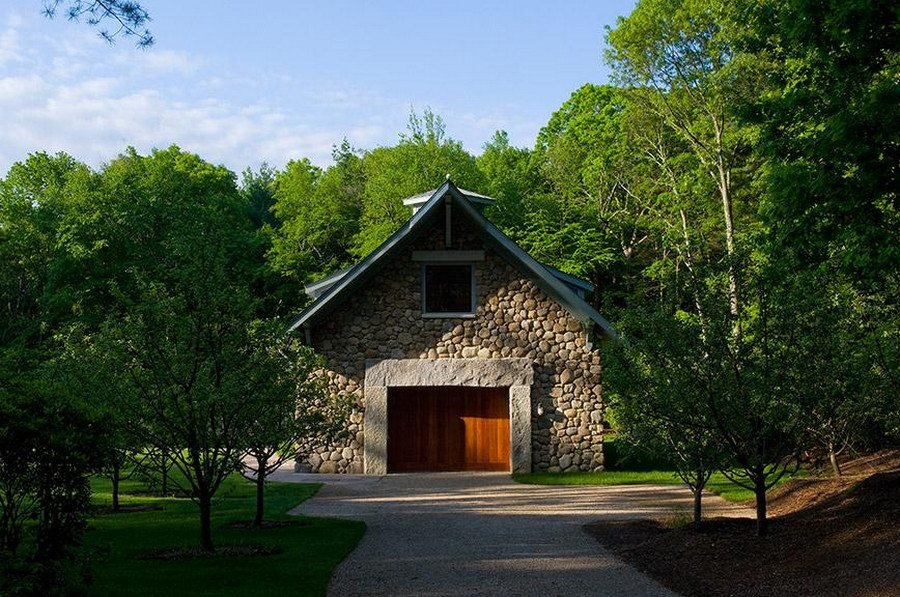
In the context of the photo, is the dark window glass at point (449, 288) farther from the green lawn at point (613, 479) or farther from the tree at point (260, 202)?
the tree at point (260, 202)

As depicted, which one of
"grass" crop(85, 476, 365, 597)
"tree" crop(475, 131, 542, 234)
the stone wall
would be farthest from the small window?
"tree" crop(475, 131, 542, 234)

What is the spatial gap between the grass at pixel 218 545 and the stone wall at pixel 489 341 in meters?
5.68

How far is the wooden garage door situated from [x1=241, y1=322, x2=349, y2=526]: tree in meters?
8.22

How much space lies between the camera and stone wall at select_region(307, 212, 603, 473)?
24.4 metres

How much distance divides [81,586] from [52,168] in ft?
141

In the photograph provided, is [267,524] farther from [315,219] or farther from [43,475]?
[315,219]

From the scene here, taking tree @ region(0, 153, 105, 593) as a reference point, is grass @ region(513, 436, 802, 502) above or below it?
below

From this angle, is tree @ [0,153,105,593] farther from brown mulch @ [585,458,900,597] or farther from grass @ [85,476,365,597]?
brown mulch @ [585,458,900,597]

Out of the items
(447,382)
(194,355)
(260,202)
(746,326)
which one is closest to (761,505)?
(746,326)

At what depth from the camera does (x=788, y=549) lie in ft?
37.1

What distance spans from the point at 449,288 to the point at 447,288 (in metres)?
0.05

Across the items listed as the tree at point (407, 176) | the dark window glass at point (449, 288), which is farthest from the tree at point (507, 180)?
the dark window glass at point (449, 288)

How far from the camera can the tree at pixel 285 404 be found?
12.9m

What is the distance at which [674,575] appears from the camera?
10.8 metres
